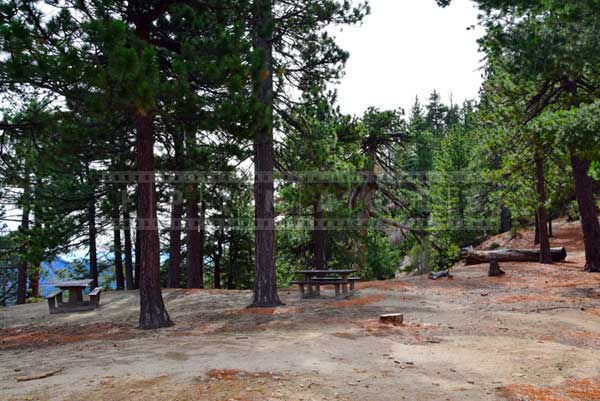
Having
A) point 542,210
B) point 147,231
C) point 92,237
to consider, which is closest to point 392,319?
point 147,231

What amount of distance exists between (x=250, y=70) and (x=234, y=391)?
19.1 feet

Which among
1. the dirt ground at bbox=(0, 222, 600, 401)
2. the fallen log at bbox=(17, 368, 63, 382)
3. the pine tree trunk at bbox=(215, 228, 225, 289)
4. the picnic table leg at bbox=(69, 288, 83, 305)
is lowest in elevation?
the dirt ground at bbox=(0, 222, 600, 401)

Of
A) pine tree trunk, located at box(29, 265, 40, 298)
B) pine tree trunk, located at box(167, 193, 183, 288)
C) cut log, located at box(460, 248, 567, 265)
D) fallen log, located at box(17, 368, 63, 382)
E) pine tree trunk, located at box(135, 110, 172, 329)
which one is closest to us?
fallen log, located at box(17, 368, 63, 382)

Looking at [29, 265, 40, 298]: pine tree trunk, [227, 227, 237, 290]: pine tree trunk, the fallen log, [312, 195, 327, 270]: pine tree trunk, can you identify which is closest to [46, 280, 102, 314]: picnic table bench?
[312, 195, 327, 270]: pine tree trunk

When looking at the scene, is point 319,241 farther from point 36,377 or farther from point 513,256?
point 36,377

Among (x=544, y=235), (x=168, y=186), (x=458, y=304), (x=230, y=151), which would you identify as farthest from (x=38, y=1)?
(x=544, y=235)

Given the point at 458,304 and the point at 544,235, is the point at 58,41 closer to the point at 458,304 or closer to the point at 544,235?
the point at 458,304

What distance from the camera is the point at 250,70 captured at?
333 inches

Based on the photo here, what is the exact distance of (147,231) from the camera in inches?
346

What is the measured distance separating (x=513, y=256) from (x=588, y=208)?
17.1 ft

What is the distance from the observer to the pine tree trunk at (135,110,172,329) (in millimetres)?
8828

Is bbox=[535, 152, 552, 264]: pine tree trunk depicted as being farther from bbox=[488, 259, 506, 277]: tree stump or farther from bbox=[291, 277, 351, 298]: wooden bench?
bbox=[291, 277, 351, 298]: wooden bench

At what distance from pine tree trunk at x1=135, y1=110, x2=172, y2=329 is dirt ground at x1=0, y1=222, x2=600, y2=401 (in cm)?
54

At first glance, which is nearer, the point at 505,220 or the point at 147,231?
the point at 147,231
